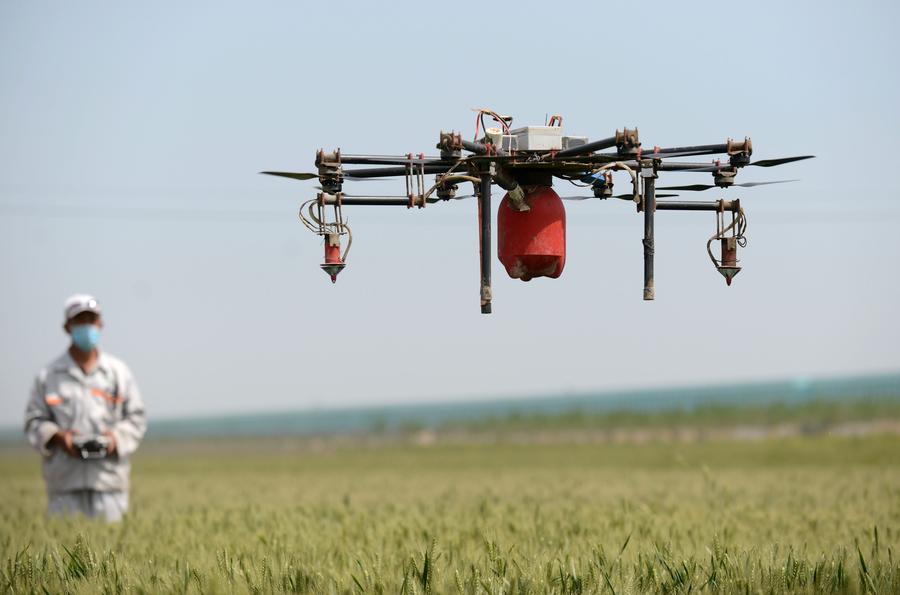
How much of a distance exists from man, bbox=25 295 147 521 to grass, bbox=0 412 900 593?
452mm

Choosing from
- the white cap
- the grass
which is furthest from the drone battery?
the white cap

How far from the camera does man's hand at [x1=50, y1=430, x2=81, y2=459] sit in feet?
36.2

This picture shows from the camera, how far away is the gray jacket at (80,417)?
443 inches

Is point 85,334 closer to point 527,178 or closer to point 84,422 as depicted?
point 84,422

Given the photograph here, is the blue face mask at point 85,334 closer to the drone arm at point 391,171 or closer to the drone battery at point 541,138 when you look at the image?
the drone arm at point 391,171

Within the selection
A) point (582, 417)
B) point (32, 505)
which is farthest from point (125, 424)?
point (582, 417)

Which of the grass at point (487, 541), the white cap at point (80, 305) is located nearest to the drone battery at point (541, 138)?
the grass at point (487, 541)

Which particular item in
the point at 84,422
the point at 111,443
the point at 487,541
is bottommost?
the point at 487,541

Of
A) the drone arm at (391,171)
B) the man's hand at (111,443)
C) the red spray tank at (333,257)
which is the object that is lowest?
the man's hand at (111,443)

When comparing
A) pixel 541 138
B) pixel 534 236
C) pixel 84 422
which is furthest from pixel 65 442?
pixel 541 138

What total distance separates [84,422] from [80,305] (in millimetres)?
1081

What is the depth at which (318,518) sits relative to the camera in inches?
454

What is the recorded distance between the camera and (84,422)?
11.3 meters

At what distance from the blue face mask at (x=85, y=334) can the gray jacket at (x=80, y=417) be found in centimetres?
29
